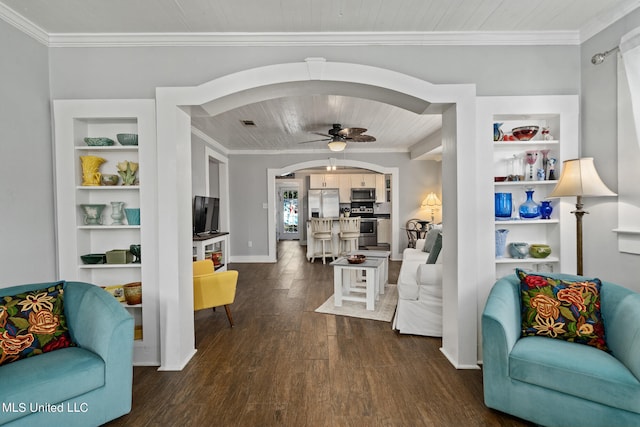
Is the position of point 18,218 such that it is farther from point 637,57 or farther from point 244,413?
point 637,57

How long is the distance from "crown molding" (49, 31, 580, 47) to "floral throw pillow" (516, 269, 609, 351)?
1955 millimetres

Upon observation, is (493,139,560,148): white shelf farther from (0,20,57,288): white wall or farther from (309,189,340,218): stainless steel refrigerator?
(309,189,340,218): stainless steel refrigerator

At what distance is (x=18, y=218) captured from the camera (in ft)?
8.09

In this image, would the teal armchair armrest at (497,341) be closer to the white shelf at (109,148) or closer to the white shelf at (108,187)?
the white shelf at (108,187)

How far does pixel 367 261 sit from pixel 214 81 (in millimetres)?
2797

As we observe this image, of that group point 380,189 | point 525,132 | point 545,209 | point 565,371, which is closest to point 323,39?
point 525,132

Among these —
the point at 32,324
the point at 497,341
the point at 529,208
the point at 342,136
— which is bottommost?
the point at 497,341

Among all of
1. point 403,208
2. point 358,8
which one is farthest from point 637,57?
point 403,208

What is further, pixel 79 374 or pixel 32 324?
pixel 32 324

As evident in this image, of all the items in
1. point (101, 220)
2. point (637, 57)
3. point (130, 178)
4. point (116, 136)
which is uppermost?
point (637, 57)

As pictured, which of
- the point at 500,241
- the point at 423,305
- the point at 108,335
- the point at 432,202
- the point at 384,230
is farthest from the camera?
the point at 384,230

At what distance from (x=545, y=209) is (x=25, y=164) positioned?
4167 mm

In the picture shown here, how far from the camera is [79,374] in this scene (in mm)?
1798

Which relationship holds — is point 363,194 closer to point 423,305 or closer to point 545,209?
point 423,305
